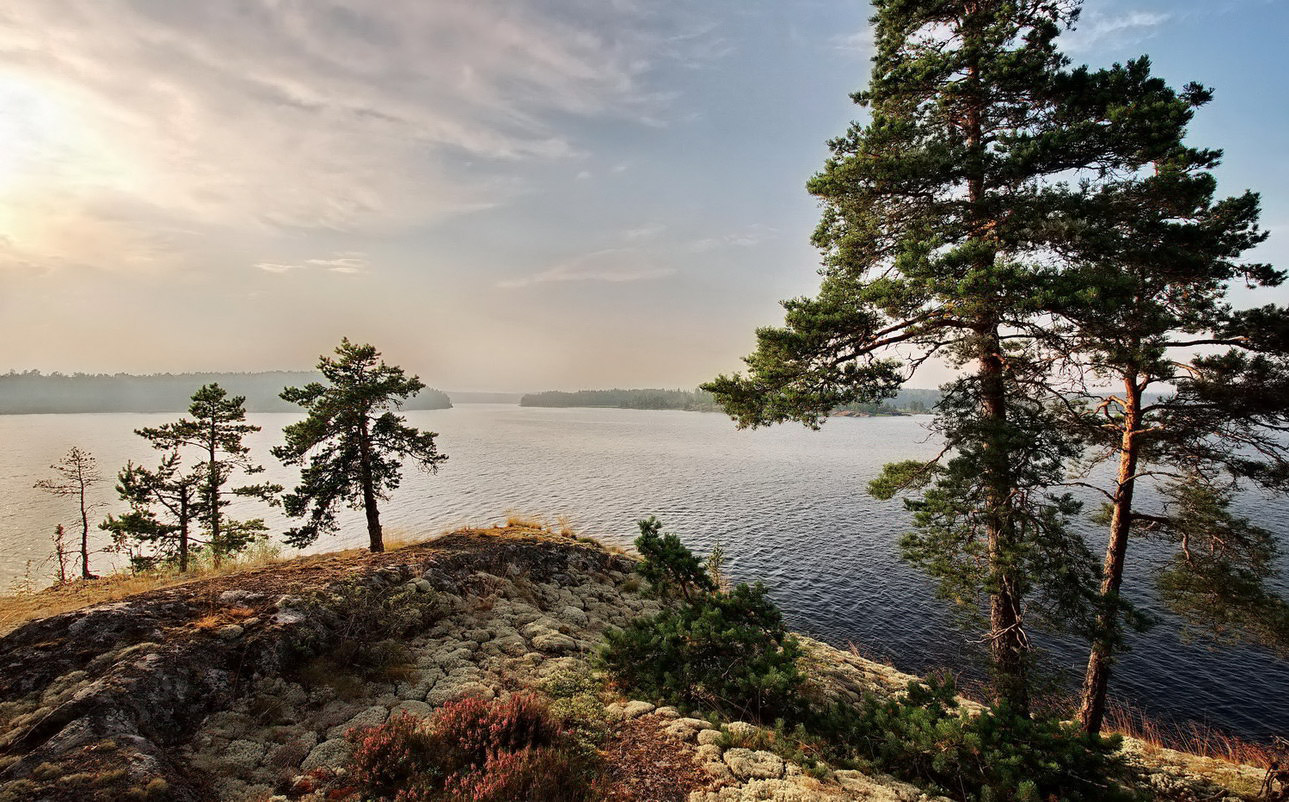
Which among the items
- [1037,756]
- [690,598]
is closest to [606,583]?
[690,598]

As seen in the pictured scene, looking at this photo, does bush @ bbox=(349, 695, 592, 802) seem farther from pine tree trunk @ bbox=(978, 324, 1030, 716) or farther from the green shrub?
pine tree trunk @ bbox=(978, 324, 1030, 716)

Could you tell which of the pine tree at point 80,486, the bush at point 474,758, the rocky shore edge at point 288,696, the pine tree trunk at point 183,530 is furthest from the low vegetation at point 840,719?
the pine tree at point 80,486

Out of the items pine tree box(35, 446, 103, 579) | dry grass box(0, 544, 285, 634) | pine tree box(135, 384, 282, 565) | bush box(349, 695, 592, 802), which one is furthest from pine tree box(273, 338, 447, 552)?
bush box(349, 695, 592, 802)

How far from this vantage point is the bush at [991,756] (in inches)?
244

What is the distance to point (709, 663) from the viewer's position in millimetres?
9117

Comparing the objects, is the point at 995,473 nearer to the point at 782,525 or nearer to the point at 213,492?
the point at 782,525

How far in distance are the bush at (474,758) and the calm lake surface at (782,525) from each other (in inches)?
605

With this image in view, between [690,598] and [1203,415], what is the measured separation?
40.9 ft

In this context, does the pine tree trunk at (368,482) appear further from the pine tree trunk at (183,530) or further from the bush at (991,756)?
the bush at (991,756)

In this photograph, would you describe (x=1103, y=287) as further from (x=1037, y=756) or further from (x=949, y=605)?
(x=949, y=605)

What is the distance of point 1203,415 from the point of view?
10.8 m

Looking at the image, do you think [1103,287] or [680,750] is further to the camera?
[1103,287]

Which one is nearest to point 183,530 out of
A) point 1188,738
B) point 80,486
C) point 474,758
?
point 80,486

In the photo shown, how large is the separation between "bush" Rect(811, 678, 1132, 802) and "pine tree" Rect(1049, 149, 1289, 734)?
466cm
